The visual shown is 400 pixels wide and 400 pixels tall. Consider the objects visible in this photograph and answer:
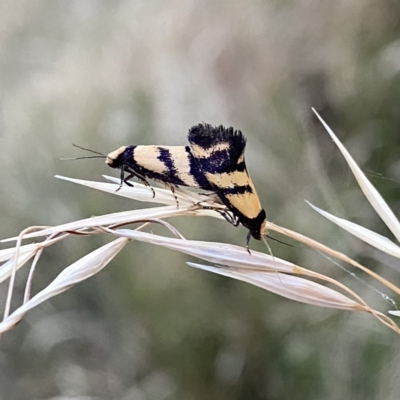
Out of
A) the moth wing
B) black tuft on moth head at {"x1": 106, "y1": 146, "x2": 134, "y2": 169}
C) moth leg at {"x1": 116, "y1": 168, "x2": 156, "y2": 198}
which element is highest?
black tuft on moth head at {"x1": 106, "y1": 146, "x2": 134, "y2": 169}

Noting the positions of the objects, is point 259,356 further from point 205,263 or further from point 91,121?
point 91,121

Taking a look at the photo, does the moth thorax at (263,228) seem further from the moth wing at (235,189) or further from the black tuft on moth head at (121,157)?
the black tuft on moth head at (121,157)

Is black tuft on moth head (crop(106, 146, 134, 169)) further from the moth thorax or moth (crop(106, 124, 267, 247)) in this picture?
the moth thorax

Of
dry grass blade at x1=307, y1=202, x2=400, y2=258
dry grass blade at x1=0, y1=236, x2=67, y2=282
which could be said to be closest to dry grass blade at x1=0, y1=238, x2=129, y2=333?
dry grass blade at x1=0, y1=236, x2=67, y2=282

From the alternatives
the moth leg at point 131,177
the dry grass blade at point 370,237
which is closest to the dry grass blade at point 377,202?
the dry grass blade at point 370,237

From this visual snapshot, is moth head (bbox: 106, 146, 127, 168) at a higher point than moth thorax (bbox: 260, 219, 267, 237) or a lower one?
higher

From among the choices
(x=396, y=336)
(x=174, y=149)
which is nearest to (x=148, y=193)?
(x=174, y=149)

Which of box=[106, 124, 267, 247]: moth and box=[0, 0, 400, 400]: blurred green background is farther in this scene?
box=[0, 0, 400, 400]: blurred green background
